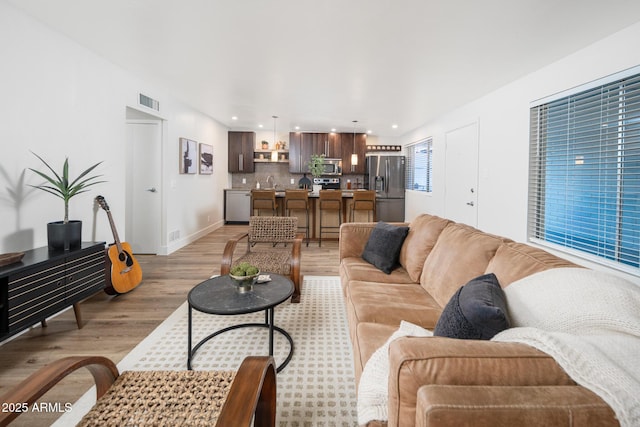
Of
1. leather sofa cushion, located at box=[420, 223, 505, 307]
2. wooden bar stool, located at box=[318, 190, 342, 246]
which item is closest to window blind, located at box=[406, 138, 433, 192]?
wooden bar stool, located at box=[318, 190, 342, 246]

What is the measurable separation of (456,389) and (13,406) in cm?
113

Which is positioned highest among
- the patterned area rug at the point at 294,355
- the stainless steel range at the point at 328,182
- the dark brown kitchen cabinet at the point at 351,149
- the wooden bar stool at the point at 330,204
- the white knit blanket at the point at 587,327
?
the dark brown kitchen cabinet at the point at 351,149

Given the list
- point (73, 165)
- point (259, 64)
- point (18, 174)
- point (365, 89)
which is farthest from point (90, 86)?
point (365, 89)

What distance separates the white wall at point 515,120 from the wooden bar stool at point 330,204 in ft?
7.56

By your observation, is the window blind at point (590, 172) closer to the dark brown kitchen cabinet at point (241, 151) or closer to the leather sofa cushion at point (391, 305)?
the leather sofa cushion at point (391, 305)

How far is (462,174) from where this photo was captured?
5.14 metres

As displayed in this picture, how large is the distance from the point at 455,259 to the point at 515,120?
2.78 meters

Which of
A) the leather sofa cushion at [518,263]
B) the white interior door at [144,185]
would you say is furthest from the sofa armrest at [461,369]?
the white interior door at [144,185]

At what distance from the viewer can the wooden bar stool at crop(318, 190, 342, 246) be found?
5.81m

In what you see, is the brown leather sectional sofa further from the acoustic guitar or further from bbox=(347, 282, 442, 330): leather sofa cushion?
the acoustic guitar

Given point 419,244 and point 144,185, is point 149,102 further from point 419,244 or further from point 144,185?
point 419,244

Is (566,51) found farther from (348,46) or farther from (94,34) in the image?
(94,34)

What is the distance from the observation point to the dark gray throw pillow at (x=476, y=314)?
1.04m

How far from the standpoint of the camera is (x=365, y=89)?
4.37m
